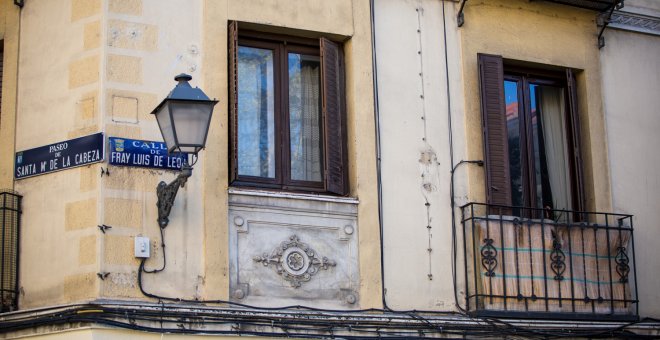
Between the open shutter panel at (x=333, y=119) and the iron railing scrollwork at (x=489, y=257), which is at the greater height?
the open shutter panel at (x=333, y=119)

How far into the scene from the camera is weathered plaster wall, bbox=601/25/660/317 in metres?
16.1

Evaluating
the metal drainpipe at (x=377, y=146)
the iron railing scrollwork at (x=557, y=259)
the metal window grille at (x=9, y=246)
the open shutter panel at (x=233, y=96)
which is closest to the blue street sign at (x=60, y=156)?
the metal window grille at (x=9, y=246)

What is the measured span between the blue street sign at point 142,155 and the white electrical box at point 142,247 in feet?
2.49

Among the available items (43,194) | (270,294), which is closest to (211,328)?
(270,294)

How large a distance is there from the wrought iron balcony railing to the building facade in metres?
0.02

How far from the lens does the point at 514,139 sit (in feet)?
52.2

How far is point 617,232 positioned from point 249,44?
4.92 meters

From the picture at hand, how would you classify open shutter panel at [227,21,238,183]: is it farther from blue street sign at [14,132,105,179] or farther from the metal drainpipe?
the metal drainpipe

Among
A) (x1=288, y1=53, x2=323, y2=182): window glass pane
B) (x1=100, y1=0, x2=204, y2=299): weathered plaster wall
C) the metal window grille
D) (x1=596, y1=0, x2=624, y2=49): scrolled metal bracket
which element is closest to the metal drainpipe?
(x1=288, y1=53, x2=323, y2=182): window glass pane

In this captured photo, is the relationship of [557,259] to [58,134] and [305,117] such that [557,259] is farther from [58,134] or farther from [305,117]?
[58,134]

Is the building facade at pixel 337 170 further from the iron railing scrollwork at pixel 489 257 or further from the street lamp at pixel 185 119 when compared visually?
the street lamp at pixel 185 119

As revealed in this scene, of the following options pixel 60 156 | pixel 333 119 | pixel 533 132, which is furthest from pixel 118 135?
pixel 533 132

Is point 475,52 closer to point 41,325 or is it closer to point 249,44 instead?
point 249,44

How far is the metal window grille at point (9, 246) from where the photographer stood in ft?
44.2
